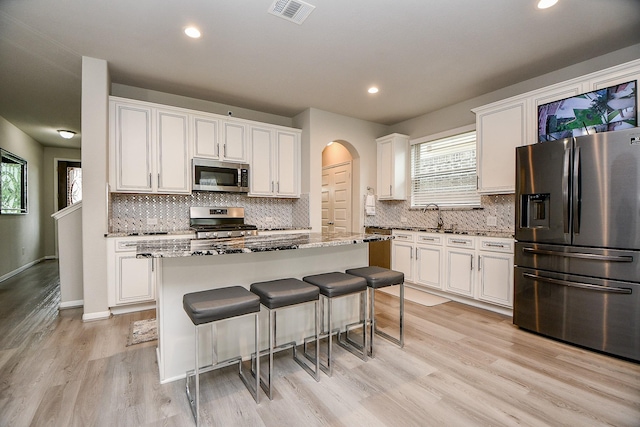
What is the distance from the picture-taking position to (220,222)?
14.3 feet

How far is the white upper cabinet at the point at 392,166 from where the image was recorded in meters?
4.95

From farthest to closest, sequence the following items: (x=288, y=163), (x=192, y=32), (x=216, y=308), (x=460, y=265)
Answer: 1. (x=288, y=163)
2. (x=460, y=265)
3. (x=192, y=32)
4. (x=216, y=308)

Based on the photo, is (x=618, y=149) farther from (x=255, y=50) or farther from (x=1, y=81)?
(x=1, y=81)

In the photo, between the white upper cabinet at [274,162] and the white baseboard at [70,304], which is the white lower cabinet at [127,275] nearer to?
the white baseboard at [70,304]

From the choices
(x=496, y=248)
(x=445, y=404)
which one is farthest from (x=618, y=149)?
(x=445, y=404)

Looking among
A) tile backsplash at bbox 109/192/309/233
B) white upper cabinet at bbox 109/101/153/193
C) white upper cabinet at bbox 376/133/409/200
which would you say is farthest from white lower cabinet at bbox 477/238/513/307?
white upper cabinet at bbox 109/101/153/193

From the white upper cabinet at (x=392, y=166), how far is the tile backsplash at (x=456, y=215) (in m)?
0.28

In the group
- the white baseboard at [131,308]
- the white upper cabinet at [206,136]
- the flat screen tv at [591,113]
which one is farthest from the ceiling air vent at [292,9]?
the white baseboard at [131,308]

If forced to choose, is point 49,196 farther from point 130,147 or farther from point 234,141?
point 234,141

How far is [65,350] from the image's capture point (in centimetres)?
245

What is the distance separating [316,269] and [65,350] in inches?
84.4

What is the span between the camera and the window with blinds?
167 inches

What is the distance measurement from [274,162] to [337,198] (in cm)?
174

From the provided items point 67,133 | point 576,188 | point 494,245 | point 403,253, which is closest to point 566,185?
point 576,188
